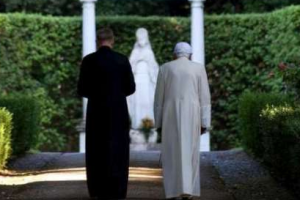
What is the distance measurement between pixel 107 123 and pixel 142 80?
457 inches

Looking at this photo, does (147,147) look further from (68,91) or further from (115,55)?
(115,55)

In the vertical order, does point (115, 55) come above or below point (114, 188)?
above

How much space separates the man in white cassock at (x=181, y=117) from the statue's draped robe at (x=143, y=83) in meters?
11.3

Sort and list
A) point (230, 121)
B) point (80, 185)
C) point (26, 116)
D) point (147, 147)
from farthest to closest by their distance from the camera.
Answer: point (230, 121) → point (147, 147) → point (26, 116) → point (80, 185)

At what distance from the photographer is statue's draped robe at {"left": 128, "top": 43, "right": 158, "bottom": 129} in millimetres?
21031

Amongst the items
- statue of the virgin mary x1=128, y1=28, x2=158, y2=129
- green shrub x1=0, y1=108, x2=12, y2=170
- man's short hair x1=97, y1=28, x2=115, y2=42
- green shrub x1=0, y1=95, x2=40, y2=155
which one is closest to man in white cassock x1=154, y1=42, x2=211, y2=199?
man's short hair x1=97, y1=28, x2=115, y2=42

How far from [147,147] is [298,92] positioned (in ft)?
24.3

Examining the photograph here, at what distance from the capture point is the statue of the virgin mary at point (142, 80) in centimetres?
2097

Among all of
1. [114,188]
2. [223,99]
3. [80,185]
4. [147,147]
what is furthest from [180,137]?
[223,99]

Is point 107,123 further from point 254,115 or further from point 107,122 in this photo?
point 254,115

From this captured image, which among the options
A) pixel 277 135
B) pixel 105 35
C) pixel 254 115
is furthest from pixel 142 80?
pixel 105 35

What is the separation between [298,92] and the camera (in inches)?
542

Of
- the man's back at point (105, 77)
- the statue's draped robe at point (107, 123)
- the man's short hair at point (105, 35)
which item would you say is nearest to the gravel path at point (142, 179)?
the statue's draped robe at point (107, 123)

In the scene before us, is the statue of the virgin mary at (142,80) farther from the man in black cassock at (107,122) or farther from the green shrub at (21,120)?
the man in black cassock at (107,122)
